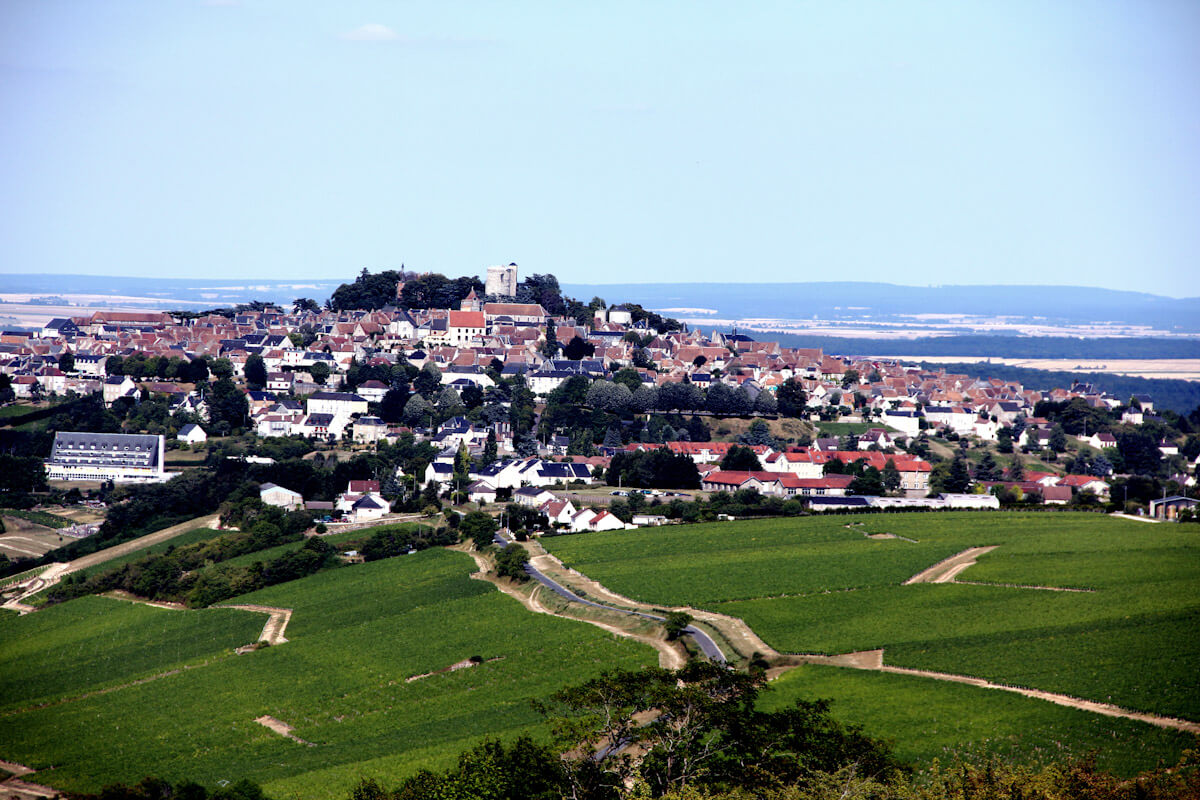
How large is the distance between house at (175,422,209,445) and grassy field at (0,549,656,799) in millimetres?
25011

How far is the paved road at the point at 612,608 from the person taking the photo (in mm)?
30906

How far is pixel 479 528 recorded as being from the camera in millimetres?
46312

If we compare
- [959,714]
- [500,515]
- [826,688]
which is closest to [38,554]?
[500,515]

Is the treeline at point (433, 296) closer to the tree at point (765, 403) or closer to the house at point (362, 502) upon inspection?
the tree at point (765, 403)

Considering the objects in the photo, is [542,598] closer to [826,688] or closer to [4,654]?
[826,688]

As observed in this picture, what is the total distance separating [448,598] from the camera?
3919 cm

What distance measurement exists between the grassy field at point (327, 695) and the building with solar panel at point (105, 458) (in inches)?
837

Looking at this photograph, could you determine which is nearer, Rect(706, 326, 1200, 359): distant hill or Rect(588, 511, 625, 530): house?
Rect(588, 511, 625, 530): house

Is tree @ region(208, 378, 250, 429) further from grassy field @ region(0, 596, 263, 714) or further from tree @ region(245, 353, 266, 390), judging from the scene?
grassy field @ region(0, 596, 263, 714)

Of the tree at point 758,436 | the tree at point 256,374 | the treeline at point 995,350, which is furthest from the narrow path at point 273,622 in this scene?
the treeline at point 995,350

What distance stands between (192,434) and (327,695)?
37.7m

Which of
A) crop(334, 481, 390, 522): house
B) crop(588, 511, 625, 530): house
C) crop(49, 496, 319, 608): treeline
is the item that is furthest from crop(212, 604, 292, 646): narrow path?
crop(588, 511, 625, 530): house

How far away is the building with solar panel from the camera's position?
6138cm

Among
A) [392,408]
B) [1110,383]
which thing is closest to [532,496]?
[392,408]
